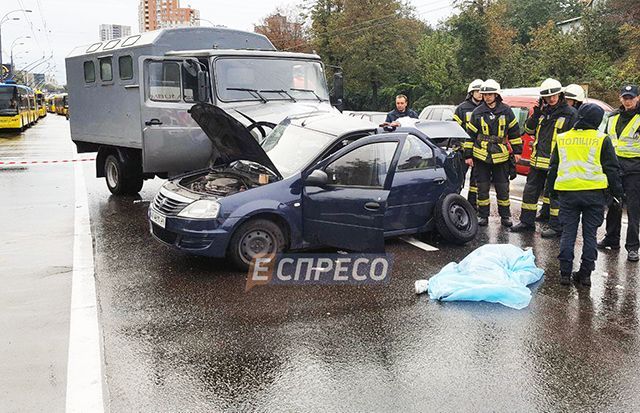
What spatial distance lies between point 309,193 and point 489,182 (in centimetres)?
329

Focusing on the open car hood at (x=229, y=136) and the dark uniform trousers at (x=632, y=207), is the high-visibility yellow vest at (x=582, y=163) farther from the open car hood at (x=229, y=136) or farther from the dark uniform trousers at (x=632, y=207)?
the open car hood at (x=229, y=136)

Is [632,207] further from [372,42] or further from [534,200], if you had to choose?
[372,42]

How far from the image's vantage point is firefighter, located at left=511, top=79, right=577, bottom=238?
7953 mm

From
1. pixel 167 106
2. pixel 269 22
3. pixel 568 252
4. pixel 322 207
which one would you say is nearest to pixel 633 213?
pixel 568 252

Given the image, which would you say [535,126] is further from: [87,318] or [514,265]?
[87,318]

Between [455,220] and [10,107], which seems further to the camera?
[10,107]

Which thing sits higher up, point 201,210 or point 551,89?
point 551,89

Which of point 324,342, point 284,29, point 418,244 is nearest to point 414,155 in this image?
point 418,244

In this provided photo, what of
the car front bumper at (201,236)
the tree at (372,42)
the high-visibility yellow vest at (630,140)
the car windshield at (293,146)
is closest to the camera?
the car front bumper at (201,236)

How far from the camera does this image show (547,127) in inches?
323

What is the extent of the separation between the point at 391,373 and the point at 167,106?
6.77m

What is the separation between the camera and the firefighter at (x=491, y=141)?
331 inches

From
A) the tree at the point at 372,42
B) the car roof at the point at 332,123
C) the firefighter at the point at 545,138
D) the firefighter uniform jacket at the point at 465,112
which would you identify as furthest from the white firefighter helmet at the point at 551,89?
the tree at the point at 372,42

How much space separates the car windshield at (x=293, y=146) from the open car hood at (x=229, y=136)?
0.22m
